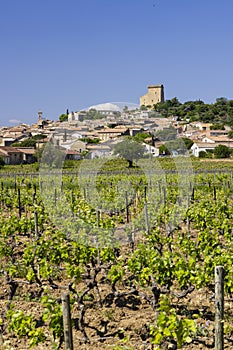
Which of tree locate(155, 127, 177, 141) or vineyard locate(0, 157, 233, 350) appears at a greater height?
tree locate(155, 127, 177, 141)

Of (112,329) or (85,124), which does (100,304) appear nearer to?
(112,329)

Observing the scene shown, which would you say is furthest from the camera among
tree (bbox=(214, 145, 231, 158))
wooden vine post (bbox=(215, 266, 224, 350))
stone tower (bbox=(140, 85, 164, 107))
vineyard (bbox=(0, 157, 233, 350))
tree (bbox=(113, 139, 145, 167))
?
stone tower (bbox=(140, 85, 164, 107))

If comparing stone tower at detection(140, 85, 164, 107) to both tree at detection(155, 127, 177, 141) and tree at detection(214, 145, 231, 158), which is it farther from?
tree at detection(155, 127, 177, 141)

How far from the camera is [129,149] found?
1546 cm


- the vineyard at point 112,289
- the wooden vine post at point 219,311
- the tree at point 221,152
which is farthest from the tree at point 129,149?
the tree at point 221,152

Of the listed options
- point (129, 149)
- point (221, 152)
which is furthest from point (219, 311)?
point (221, 152)

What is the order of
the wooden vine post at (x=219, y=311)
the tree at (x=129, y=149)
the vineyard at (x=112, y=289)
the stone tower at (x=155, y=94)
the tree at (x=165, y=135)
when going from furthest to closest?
the stone tower at (x=155, y=94) → the tree at (x=129, y=149) → the tree at (x=165, y=135) → the vineyard at (x=112, y=289) → the wooden vine post at (x=219, y=311)

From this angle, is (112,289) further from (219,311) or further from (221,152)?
(221,152)

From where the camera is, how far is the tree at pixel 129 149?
15.0 metres

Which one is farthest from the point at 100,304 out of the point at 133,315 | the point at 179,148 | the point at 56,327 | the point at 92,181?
the point at 92,181

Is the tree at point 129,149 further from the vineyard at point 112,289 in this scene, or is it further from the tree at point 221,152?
the tree at point 221,152

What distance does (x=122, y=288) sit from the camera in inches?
264

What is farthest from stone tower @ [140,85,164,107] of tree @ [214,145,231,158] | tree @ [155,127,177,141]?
tree @ [155,127,177,141]

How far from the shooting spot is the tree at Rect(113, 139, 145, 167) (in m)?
15.0
